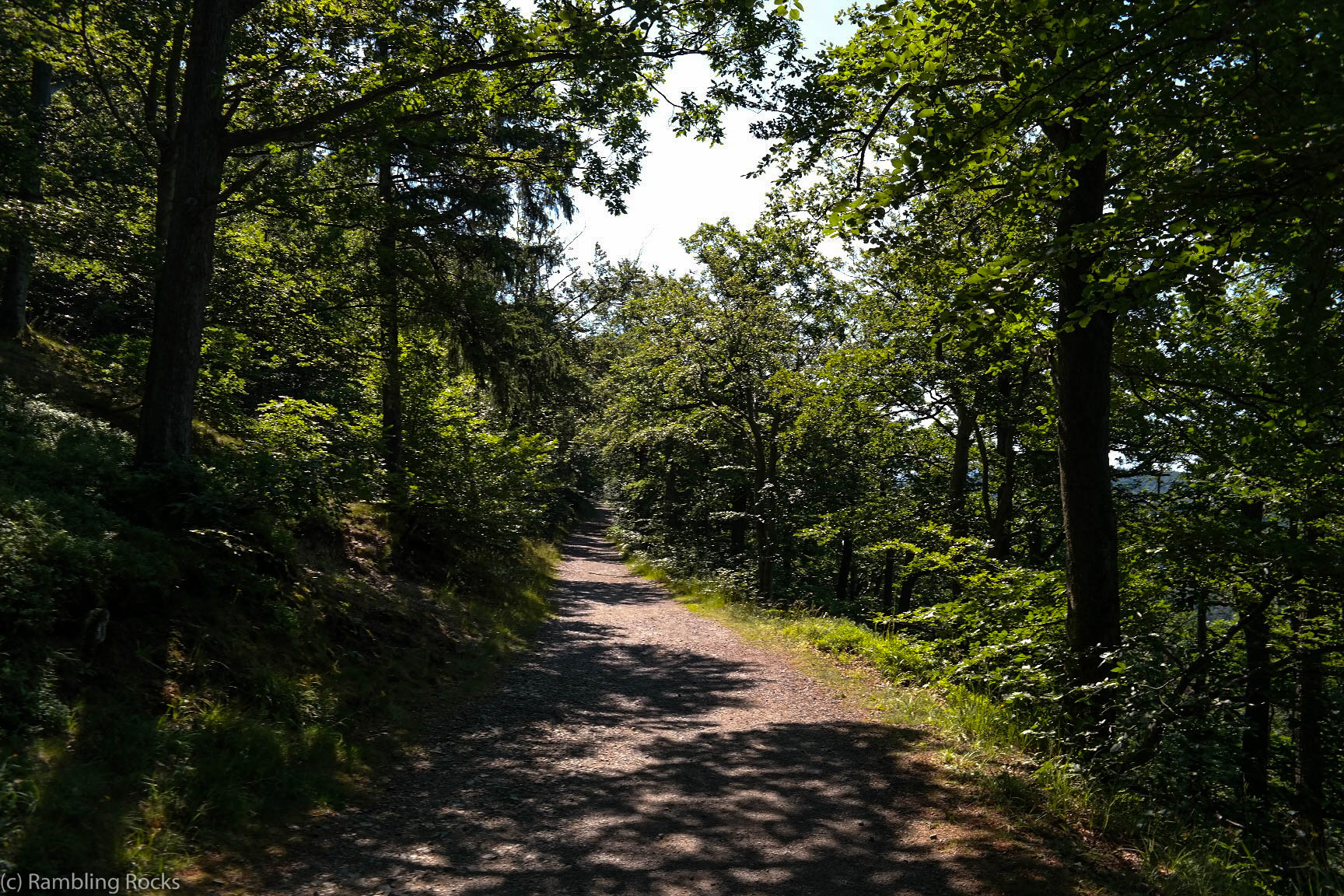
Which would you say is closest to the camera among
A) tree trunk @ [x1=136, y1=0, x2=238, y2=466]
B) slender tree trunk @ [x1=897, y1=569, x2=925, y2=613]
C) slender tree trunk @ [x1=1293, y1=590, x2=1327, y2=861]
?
slender tree trunk @ [x1=1293, y1=590, x2=1327, y2=861]

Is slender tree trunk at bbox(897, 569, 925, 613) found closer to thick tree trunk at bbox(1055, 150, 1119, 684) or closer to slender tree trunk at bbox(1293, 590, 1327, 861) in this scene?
slender tree trunk at bbox(1293, 590, 1327, 861)

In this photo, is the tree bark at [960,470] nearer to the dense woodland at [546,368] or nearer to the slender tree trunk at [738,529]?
the dense woodland at [546,368]

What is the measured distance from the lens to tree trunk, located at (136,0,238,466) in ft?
23.4

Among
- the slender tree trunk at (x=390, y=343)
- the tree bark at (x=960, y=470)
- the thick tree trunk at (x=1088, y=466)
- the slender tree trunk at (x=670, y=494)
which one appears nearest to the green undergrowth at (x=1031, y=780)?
the thick tree trunk at (x=1088, y=466)

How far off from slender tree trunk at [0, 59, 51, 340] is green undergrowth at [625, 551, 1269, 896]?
12521 mm

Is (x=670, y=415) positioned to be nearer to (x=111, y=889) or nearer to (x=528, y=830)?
(x=528, y=830)

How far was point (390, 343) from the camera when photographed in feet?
33.2

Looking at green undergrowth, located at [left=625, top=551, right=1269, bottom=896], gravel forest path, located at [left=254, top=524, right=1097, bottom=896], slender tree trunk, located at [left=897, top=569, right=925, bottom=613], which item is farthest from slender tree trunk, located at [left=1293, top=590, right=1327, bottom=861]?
slender tree trunk, located at [left=897, top=569, right=925, bottom=613]

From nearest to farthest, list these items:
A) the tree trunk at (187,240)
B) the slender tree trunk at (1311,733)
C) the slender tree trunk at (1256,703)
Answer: the slender tree trunk at (1256,703)
the slender tree trunk at (1311,733)
the tree trunk at (187,240)

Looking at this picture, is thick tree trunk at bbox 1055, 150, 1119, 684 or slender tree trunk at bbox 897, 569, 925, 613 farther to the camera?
slender tree trunk at bbox 897, 569, 925, 613

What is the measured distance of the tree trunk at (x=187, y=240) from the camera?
713cm

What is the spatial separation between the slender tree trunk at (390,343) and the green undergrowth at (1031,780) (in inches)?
312

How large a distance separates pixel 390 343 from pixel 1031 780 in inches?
375

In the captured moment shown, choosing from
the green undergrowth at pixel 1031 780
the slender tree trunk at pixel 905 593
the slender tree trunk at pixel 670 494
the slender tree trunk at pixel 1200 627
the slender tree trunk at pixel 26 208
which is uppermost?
the slender tree trunk at pixel 26 208
